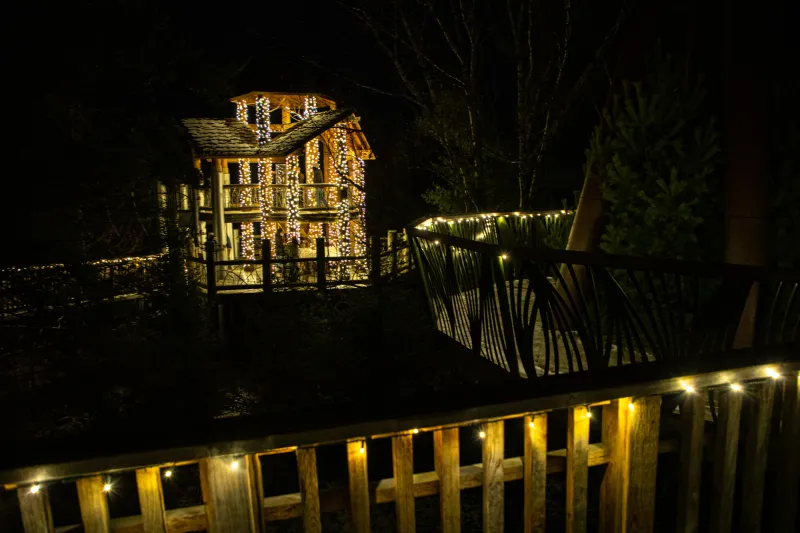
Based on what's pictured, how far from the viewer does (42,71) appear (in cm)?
880

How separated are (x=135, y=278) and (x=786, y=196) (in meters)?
10.6

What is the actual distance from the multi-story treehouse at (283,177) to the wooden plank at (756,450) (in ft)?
41.8

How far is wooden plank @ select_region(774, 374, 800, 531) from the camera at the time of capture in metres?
2.54

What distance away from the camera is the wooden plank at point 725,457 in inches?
95.0

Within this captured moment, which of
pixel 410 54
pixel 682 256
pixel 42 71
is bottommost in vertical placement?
pixel 682 256

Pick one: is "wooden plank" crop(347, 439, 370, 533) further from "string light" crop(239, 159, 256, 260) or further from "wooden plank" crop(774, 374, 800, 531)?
"string light" crop(239, 159, 256, 260)

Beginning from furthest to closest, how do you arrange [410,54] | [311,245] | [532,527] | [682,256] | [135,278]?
[311,245], [410,54], [135,278], [682,256], [532,527]

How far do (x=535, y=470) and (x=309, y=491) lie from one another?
87 centimetres

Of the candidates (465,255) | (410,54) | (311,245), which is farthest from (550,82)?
(465,255)

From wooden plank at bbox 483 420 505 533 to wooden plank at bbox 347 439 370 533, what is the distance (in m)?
0.47

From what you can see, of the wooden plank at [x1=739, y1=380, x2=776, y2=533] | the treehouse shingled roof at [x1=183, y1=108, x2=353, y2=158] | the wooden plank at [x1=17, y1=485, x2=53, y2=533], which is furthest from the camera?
the treehouse shingled roof at [x1=183, y1=108, x2=353, y2=158]

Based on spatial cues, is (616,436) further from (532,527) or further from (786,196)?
(786,196)

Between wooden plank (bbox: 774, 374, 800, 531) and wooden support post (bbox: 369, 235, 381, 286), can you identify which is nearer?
wooden plank (bbox: 774, 374, 800, 531)

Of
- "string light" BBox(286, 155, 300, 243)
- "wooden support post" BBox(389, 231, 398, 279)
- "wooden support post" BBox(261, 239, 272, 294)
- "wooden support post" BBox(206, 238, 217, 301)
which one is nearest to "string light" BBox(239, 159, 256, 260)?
"string light" BBox(286, 155, 300, 243)
